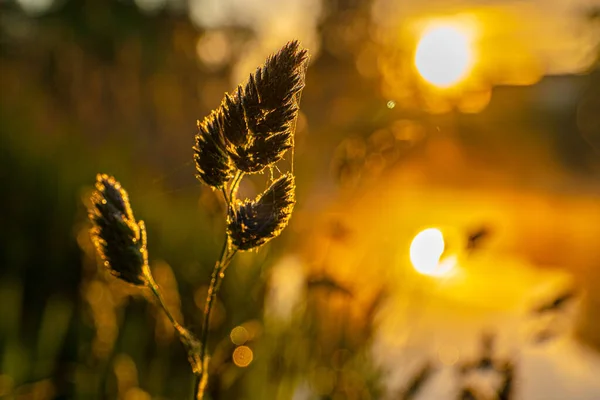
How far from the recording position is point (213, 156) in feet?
2.43

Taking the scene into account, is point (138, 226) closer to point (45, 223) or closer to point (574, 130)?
point (45, 223)

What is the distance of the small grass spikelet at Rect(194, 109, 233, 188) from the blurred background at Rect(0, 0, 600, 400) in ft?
0.78

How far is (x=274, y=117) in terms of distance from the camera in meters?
0.73

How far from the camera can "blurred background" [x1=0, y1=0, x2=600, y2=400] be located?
1808mm

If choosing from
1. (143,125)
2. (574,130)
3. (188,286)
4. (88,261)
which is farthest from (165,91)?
(574,130)

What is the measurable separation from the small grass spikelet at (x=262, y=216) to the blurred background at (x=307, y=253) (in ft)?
0.88

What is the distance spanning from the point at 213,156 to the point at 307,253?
2.41 m

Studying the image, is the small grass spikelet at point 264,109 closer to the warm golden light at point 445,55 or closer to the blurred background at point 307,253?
the blurred background at point 307,253

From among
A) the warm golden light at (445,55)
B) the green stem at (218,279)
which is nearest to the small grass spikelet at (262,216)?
the green stem at (218,279)

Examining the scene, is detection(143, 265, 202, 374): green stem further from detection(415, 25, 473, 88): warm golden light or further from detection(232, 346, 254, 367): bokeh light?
detection(415, 25, 473, 88): warm golden light

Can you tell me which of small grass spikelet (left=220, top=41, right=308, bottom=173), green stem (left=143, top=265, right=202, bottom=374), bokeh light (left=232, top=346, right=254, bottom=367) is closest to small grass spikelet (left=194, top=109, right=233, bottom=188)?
small grass spikelet (left=220, top=41, right=308, bottom=173)

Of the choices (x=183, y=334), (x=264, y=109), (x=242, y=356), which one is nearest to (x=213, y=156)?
(x=264, y=109)

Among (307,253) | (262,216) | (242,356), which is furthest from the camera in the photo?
(307,253)

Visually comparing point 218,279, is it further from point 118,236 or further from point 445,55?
point 445,55
